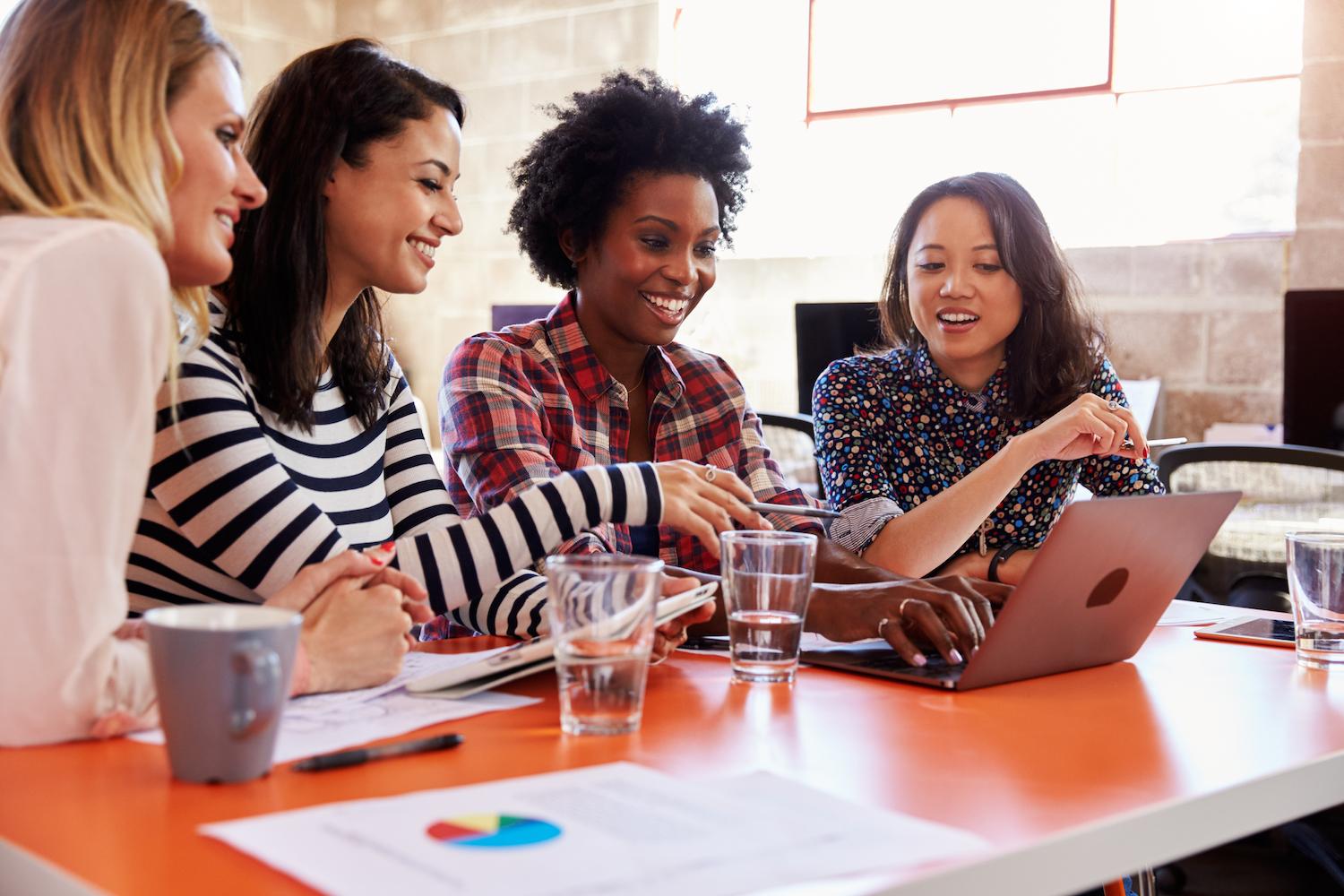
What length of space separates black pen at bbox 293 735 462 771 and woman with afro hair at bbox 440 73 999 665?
70 cm

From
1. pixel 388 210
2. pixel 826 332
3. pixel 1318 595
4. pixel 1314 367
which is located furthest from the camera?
pixel 826 332

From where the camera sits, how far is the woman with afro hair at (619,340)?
5.25 feet

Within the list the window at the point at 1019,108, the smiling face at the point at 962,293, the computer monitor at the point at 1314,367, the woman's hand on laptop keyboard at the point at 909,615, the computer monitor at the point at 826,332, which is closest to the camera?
the woman's hand on laptop keyboard at the point at 909,615

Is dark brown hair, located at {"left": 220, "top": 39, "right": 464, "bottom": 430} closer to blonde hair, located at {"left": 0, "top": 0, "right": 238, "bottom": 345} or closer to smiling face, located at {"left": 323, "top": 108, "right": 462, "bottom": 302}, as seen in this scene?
smiling face, located at {"left": 323, "top": 108, "right": 462, "bottom": 302}

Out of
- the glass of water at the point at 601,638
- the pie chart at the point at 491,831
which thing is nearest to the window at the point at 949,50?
the glass of water at the point at 601,638

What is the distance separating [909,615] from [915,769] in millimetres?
340

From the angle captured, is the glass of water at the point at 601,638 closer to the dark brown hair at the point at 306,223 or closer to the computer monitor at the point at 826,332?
the dark brown hair at the point at 306,223

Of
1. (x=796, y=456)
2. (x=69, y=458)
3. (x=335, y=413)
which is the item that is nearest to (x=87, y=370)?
(x=69, y=458)

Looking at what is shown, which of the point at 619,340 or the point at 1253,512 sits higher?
the point at 619,340

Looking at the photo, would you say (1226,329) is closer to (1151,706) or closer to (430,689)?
(1151,706)

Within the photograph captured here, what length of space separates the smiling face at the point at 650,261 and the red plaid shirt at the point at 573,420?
0.05m

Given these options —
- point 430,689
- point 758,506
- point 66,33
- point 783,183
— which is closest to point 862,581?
point 758,506

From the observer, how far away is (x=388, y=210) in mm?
1468

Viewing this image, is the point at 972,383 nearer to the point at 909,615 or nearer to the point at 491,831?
the point at 909,615
